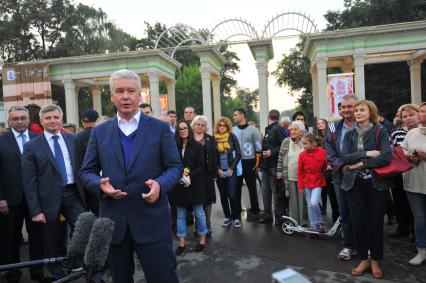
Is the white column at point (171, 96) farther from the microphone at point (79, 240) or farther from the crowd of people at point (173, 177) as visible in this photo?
the microphone at point (79, 240)

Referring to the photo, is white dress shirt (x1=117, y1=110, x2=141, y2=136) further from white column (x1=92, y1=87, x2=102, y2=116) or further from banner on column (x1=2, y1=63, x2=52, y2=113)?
white column (x1=92, y1=87, x2=102, y2=116)

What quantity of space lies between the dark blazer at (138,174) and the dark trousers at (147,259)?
7cm

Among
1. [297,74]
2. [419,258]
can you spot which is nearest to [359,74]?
[419,258]

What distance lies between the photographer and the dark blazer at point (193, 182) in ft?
19.0

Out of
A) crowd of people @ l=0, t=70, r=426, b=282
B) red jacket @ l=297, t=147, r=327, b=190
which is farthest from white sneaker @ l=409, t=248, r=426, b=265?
red jacket @ l=297, t=147, r=327, b=190

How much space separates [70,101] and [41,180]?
2122cm

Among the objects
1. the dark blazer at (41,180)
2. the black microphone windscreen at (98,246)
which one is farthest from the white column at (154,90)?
the black microphone windscreen at (98,246)

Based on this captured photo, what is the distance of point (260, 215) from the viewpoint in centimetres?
771

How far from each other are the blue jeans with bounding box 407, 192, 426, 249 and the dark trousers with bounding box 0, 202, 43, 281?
4.97m

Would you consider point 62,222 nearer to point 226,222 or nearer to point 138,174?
point 138,174

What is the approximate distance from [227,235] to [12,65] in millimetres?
21897

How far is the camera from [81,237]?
81.7 inches

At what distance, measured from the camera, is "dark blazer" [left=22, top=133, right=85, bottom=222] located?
447 cm

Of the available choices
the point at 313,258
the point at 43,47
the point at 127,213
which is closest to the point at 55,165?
the point at 127,213
